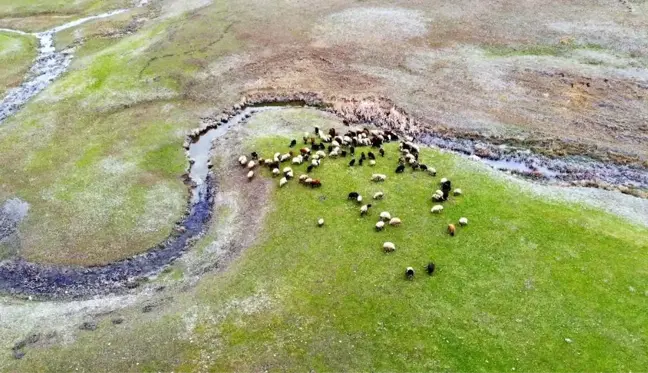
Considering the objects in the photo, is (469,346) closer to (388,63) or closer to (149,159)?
(149,159)

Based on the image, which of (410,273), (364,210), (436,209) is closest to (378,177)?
(364,210)

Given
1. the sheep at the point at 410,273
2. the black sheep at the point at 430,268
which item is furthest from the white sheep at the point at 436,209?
the sheep at the point at 410,273

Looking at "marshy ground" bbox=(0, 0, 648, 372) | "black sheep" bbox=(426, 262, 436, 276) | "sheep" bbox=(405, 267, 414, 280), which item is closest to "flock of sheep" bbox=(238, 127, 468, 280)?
"marshy ground" bbox=(0, 0, 648, 372)

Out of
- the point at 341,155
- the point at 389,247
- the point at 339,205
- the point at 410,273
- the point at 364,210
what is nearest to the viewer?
the point at 410,273

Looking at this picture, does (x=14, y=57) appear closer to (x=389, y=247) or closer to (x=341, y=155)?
(x=341, y=155)

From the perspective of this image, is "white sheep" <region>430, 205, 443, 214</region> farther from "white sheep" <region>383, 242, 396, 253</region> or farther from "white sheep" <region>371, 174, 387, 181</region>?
"white sheep" <region>371, 174, 387, 181</region>

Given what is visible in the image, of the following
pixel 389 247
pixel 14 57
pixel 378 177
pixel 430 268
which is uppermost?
pixel 14 57

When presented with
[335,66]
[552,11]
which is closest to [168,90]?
[335,66]
